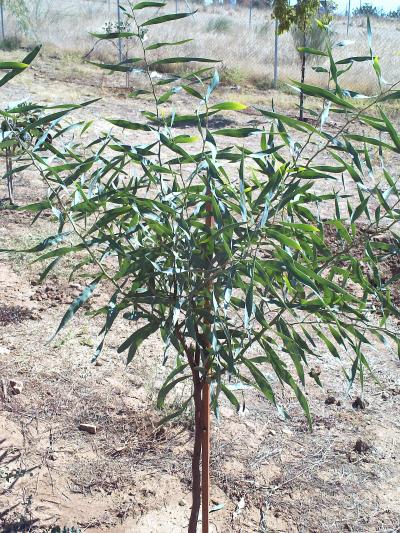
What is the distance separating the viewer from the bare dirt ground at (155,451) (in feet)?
8.80

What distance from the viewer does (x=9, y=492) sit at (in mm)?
2703

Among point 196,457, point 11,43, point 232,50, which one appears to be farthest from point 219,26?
point 196,457

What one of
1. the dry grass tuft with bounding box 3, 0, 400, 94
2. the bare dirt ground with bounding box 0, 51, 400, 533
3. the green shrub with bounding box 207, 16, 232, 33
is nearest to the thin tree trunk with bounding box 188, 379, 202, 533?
the bare dirt ground with bounding box 0, 51, 400, 533

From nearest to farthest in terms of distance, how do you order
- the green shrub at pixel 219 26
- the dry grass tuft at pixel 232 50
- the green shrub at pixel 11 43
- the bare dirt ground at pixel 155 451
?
1. the bare dirt ground at pixel 155 451
2. the dry grass tuft at pixel 232 50
3. the green shrub at pixel 11 43
4. the green shrub at pixel 219 26

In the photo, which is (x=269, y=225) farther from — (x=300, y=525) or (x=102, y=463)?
(x=102, y=463)

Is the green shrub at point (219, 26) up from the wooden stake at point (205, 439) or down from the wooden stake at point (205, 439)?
up

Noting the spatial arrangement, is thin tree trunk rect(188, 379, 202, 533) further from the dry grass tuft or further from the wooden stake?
the dry grass tuft

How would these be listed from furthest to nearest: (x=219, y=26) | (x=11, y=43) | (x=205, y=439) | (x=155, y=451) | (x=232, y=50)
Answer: (x=219, y=26) < (x=232, y=50) < (x=11, y=43) < (x=155, y=451) < (x=205, y=439)

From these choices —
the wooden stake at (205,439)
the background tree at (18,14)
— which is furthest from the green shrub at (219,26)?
the wooden stake at (205,439)

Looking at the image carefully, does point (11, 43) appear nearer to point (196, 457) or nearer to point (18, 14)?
point (18, 14)

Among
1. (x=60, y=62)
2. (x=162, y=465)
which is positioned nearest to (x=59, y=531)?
(x=162, y=465)

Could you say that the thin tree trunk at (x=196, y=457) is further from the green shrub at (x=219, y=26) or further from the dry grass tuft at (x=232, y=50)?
the green shrub at (x=219, y=26)

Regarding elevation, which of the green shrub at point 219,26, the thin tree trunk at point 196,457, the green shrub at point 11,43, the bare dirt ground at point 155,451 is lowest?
the bare dirt ground at point 155,451

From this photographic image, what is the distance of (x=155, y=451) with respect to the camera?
3.02m
